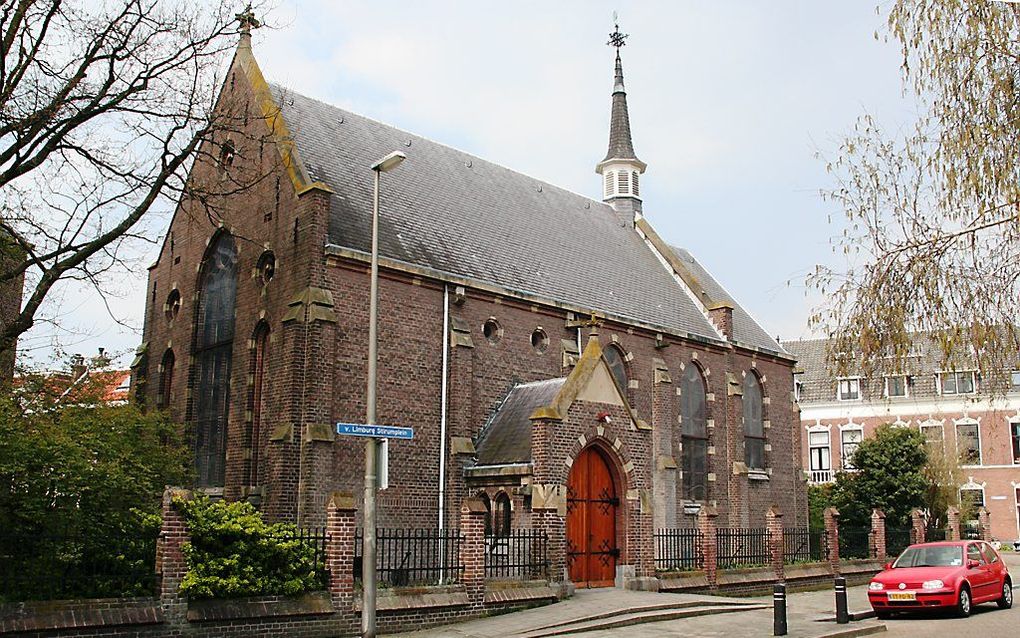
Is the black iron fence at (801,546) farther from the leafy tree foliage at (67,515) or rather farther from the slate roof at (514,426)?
the leafy tree foliage at (67,515)

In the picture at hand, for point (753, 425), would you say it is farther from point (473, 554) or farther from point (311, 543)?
point (311, 543)

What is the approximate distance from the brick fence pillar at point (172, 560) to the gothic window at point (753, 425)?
77.2ft

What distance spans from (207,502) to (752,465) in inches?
919

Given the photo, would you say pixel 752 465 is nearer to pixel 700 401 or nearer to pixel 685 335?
pixel 700 401

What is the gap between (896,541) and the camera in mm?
33750

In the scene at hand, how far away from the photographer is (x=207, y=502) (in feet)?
50.6

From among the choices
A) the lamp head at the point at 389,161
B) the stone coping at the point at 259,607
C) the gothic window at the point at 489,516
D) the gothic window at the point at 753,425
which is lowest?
the stone coping at the point at 259,607

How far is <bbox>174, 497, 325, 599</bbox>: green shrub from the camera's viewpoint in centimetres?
1475

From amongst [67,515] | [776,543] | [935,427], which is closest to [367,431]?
[67,515]

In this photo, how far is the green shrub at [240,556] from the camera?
14.8 meters

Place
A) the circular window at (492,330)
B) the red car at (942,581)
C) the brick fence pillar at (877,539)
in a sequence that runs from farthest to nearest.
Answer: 1. the brick fence pillar at (877,539)
2. the circular window at (492,330)
3. the red car at (942,581)

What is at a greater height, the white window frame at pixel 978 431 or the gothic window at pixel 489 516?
the white window frame at pixel 978 431

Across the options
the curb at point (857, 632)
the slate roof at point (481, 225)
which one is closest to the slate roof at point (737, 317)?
the slate roof at point (481, 225)

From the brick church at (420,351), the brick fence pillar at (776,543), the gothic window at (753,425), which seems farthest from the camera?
the gothic window at (753,425)
